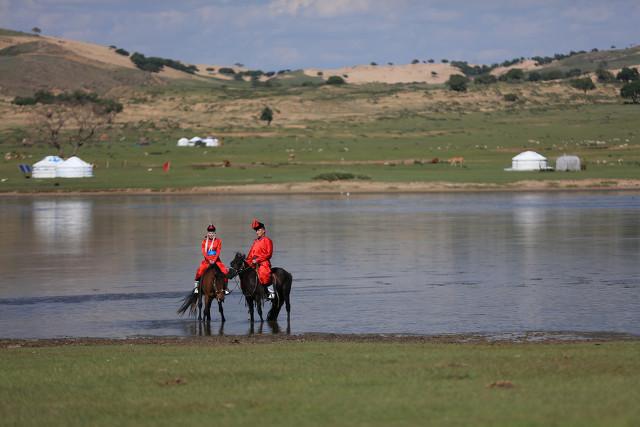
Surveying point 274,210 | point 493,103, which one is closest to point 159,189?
point 274,210

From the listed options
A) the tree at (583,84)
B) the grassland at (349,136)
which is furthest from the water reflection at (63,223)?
the tree at (583,84)

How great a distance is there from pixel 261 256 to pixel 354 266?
10.3 meters

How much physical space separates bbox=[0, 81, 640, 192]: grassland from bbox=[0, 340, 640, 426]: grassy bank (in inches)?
2228

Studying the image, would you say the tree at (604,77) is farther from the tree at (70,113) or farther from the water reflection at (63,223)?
the water reflection at (63,223)

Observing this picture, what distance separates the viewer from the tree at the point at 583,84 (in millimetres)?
145875

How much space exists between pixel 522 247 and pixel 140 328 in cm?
1780

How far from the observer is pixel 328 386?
510 inches

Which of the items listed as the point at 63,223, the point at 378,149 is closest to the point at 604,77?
the point at 378,149

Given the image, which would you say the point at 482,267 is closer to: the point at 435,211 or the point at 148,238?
the point at 148,238

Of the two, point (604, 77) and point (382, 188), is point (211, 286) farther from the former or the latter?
point (604, 77)

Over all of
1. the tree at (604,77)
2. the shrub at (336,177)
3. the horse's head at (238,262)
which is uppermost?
the tree at (604,77)

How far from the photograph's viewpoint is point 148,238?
41094mm

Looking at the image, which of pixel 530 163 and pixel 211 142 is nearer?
pixel 530 163

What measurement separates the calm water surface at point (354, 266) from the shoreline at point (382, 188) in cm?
1096
